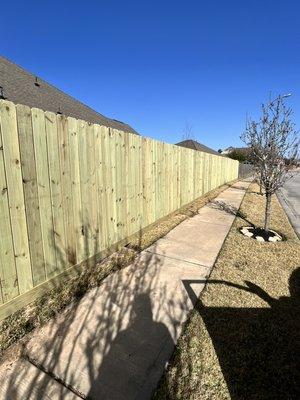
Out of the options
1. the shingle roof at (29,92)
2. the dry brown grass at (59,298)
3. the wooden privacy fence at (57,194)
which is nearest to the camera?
the dry brown grass at (59,298)

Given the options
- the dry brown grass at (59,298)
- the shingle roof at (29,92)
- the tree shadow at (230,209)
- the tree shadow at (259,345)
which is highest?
the shingle roof at (29,92)

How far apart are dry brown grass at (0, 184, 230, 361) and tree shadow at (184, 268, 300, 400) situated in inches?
52.2

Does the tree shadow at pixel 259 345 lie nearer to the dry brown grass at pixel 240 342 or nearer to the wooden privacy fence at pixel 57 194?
the dry brown grass at pixel 240 342

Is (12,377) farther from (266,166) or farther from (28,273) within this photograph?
(266,166)

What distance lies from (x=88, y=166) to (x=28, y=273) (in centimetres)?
160

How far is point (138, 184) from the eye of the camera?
5.29 meters

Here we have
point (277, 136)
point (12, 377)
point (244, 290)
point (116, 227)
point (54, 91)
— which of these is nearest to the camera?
point (12, 377)

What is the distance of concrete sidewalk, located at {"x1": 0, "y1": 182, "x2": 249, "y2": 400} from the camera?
6.61ft

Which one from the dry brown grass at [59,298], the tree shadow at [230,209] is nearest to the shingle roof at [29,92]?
the dry brown grass at [59,298]

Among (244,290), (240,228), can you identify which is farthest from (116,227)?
(240,228)

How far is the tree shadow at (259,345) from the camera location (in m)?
2.10

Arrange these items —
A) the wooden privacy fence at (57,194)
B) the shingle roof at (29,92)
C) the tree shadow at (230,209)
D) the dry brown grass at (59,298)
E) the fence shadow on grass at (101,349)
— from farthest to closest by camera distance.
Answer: the shingle roof at (29,92) → the tree shadow at (230,209) → the wooden privacy fence at (57,194) → the dry brown grass at (59,298) → the fence shadow on grass at (101,349)

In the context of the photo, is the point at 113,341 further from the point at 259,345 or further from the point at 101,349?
the point at 259,345

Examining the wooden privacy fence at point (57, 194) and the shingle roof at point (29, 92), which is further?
the shingle roof at point (29, 92)
